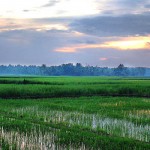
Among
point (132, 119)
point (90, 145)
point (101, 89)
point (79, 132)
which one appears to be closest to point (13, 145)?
point (90, 145)

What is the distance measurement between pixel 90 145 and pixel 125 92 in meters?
32.4

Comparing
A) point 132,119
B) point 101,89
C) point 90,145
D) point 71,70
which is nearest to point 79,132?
point 90,145

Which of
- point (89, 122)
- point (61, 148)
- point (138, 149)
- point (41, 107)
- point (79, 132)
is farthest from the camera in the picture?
point (41, 107)

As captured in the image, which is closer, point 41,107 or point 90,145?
point 90,145

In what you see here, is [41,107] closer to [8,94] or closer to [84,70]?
[8,94]

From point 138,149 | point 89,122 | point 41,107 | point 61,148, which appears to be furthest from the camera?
point 41,107

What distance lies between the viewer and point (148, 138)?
16547mm

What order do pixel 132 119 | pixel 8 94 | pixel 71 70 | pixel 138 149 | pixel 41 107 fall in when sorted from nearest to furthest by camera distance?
pixel 138 149
pixel 132 119
pixel 41 107
pixel 8 94
pixel 71 70

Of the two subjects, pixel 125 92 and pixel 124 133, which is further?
pixel 125 92

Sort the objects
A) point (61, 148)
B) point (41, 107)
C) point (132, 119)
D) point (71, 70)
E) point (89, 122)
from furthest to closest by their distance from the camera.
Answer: point (71, 70) < point (41, 107) < point (132, 119) < point (89, 122) < point (61, 148)

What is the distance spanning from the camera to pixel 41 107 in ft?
99.1

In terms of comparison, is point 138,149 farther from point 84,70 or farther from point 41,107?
point 84,70

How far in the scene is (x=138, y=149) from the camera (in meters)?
13.9

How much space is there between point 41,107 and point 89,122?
10111mm
